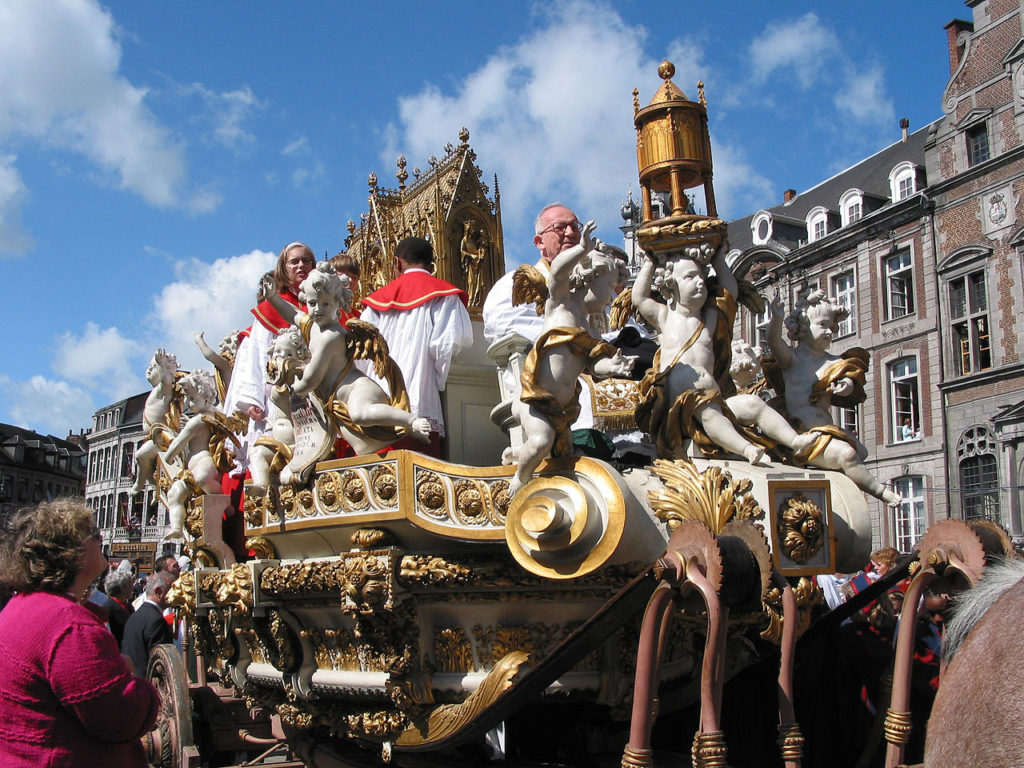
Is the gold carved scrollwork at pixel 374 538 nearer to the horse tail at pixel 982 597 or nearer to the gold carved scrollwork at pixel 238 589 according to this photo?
the gold carved scrollwork at pixel 238 589

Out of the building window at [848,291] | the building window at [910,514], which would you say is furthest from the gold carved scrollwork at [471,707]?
the building window at [848,291]

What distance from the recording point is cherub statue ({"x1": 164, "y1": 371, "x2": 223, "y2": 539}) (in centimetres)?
597

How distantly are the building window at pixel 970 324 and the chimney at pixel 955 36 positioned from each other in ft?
17.8

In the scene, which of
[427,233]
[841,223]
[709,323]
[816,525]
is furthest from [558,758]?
[841,223]

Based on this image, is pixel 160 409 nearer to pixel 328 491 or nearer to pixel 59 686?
pixel 328 491

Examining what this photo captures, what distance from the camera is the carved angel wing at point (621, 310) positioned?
187 inches

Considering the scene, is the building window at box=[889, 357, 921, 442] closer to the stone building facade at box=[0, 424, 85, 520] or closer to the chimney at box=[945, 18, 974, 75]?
the chimney at box=[945, 18, 974, 75]

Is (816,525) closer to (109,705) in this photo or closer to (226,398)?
(109,705)

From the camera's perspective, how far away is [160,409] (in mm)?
6582

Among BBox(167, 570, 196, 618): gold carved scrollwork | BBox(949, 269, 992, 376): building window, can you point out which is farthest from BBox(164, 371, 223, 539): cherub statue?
BBox(949, 269, 992, 376): building window

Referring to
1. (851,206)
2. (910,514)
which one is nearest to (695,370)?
(910,514)

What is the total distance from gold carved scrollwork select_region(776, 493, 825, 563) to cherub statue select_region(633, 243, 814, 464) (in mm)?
410

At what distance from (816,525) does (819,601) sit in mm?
284

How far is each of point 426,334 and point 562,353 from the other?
1.44 meters
